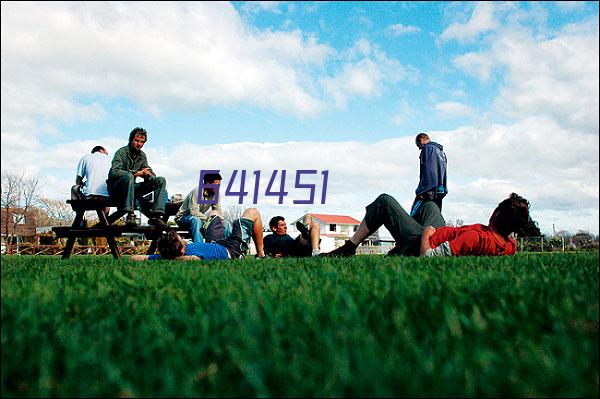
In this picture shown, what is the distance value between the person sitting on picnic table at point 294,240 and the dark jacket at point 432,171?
1834 mm

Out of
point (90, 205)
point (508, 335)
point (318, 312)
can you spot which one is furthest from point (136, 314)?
point (90, 205)

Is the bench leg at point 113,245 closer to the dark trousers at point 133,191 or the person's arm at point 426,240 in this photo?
the dark trousers at point 133,191

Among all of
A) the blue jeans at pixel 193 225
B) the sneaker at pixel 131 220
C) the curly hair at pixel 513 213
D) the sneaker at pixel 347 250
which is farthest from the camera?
the blue jeans at pixel 193 225

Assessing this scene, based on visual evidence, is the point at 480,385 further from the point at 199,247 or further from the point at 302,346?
the point at 199,247

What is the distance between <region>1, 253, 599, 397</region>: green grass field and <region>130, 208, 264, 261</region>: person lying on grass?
145 inches

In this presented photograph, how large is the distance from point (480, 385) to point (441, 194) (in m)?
7.89

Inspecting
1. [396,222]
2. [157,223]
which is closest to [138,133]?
[157,223]

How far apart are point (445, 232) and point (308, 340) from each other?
4.75 meters

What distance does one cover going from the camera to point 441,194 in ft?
29.2

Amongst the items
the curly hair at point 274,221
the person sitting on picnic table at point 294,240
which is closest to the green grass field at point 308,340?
the person sitting on picnic table at point 294,240

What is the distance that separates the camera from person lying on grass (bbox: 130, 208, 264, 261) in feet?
21.8

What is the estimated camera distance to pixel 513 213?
595cm

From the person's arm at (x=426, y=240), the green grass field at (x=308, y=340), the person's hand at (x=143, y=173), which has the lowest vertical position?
the green grass field at (x=308, y=340)

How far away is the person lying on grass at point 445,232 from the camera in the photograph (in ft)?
19.7
